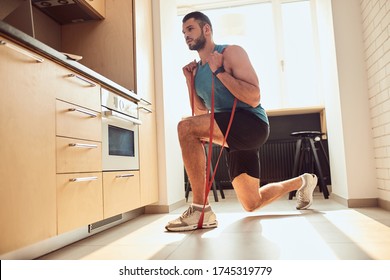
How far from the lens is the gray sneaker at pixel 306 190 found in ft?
6.41

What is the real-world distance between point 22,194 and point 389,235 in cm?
124

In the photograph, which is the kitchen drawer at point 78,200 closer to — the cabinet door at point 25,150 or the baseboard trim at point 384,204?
the cabinet door at point 25,150

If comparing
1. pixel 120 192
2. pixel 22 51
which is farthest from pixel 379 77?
pixel 22 51

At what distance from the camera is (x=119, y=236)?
4.89 ft

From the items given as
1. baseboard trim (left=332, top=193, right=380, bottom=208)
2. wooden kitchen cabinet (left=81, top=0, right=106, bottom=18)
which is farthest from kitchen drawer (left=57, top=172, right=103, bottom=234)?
baseboard trim (left=332, top=193, right=380, bottom=208)

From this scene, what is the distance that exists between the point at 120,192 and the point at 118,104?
44 centimetres

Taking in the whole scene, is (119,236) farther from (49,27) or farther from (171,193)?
(49,27)

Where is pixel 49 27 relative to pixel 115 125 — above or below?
above

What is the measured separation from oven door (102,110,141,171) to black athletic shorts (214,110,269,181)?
496 millimetres

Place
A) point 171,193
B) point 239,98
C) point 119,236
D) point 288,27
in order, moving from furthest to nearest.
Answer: point 288,27
point 171,193
point 239,98
point 119,236

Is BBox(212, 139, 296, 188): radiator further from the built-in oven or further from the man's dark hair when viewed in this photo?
the man's dark hair

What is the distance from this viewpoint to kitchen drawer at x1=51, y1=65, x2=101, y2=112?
4.08 ft

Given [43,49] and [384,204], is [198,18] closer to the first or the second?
[43,49]

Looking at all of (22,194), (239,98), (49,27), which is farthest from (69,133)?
(49,27)
